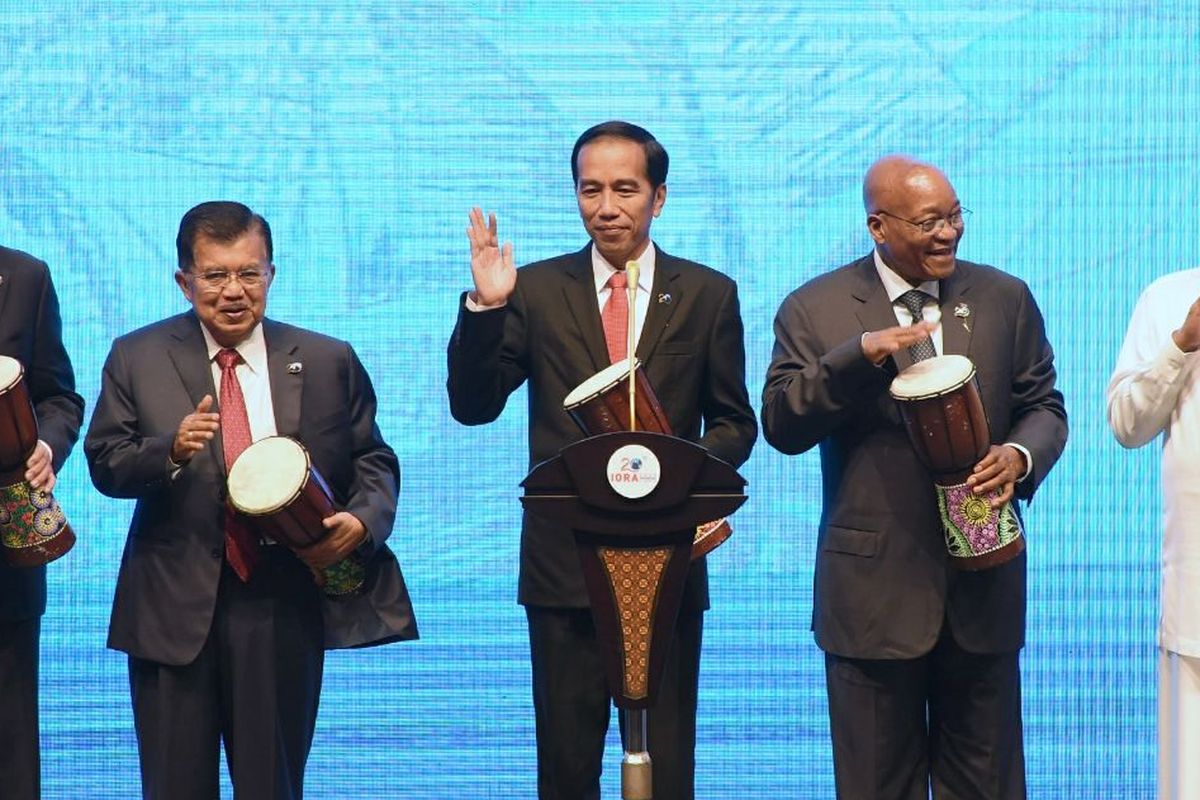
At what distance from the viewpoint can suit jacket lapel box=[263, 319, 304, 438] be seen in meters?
3.72

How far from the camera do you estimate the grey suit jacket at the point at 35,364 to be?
3.70m

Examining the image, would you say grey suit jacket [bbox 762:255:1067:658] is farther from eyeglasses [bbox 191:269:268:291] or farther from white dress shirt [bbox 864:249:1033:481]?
eyeglasses [bbox 191:269:268:291]

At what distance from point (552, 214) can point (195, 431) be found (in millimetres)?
1667

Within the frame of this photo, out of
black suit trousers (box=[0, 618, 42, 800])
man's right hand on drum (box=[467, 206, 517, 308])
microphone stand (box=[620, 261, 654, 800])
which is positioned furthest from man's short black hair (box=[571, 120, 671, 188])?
black suit trousers (box=[0, 618, 42, 800])

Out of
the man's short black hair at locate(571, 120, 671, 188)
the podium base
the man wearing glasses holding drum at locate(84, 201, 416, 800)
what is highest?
the man's short black hair at locate(571, 120, 671, 188)

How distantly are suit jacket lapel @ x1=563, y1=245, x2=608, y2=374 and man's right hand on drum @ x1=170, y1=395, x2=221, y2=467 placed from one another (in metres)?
0.77

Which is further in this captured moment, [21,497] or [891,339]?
[21,497]

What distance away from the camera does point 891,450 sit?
368 cm

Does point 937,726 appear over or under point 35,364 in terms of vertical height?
under

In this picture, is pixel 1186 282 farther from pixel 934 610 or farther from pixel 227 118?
pixel 227 118

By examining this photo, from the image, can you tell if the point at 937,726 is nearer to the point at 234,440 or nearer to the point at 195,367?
the point at 234,440

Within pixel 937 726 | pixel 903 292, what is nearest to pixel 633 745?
pixel 937 726

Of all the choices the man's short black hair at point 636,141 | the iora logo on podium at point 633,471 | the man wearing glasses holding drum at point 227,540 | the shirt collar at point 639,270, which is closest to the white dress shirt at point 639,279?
the shirt collar at point 639,270

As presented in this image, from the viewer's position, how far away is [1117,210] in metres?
4.86
